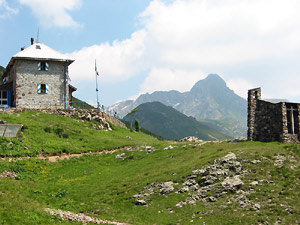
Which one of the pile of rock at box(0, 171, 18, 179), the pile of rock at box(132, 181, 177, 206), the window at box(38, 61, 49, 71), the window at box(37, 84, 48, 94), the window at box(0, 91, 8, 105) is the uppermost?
the window at box(38, 61, 49, 71)

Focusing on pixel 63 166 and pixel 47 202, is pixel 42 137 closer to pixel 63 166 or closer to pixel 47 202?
pixel 63 166

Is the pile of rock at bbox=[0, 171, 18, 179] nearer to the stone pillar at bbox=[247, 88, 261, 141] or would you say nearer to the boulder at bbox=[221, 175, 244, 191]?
the boulder at bbox=[221, 175, 244, 191]

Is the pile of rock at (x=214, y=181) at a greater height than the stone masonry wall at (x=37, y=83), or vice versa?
the stone masonry wall at (x=37, y=83)

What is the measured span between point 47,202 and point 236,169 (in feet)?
54.0

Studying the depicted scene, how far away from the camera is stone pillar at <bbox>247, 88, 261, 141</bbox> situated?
129 feet

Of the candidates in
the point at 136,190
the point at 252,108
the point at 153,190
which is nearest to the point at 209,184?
the point at 153,190

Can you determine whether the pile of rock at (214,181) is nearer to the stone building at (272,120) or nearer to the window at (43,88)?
the stone building at (272,120)

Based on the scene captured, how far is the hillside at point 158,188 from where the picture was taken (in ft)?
66.0

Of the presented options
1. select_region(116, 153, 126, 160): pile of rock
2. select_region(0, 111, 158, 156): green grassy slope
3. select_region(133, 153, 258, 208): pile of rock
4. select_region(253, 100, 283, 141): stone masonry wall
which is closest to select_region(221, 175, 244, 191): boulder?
select_region(133, 153, 258, 208): pile of rock

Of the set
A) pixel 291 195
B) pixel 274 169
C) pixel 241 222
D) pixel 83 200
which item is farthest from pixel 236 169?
pixel 83 200

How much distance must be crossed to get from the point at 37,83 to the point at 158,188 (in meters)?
44.6

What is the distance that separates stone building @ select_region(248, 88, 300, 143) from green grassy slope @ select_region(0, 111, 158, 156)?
2111 centimetres

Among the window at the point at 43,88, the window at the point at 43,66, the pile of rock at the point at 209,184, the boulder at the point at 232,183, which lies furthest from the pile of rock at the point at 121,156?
the window at the point at 43,66

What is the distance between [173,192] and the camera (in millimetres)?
25844
